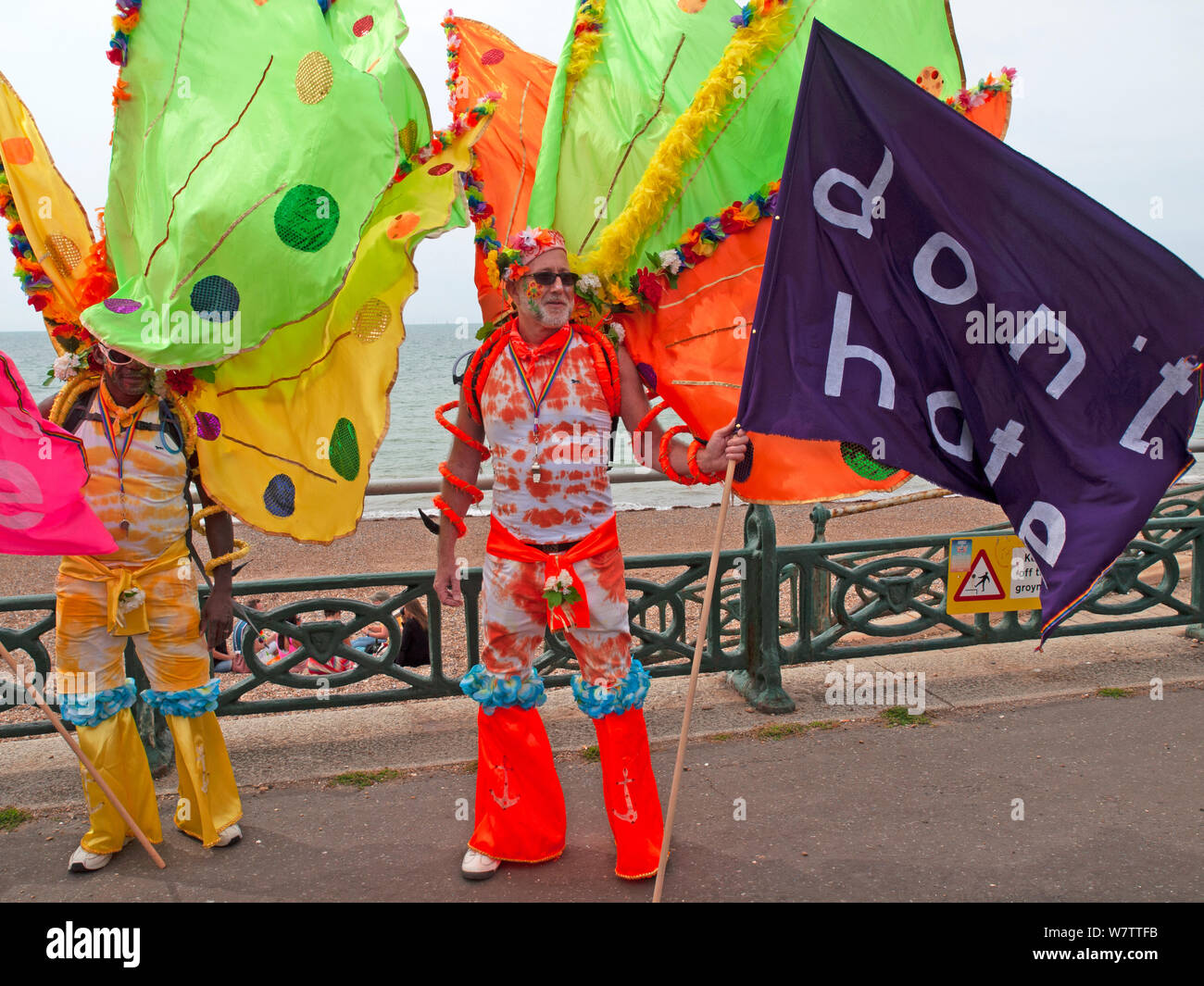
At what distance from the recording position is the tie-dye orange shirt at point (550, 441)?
3.48 meters

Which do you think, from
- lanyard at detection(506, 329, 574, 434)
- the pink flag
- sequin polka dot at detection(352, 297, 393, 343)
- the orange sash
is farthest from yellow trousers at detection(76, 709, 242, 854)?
lanyard at detection(506, 329, 574, 434)

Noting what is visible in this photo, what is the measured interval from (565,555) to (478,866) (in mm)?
1135

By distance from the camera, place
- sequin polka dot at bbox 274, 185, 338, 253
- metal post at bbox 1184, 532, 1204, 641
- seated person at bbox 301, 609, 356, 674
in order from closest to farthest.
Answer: sequin polka dot at bbox 274, 185, 338, 253
seated person at bbox 301, 609, 356, 674
metal post at bbox 1184, 532, 1204, 641

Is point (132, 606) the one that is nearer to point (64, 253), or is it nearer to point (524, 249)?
point (64, 253)

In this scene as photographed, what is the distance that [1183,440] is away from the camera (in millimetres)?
3045

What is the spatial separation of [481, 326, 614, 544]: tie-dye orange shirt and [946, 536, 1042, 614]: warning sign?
261cm

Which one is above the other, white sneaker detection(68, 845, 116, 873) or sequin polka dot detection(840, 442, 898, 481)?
sequin polka dot detection(840, 442, 898, 481)

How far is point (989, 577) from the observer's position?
5.38 meters

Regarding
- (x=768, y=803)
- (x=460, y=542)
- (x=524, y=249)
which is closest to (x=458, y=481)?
(x=524, y=249)

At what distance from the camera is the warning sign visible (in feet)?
17.5

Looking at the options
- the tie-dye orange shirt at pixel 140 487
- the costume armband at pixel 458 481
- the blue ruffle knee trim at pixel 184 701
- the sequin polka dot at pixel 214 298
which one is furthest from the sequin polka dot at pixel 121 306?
the blue ruffle knee trim at pixel 184 701

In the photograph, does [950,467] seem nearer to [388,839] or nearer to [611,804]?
[611,804]

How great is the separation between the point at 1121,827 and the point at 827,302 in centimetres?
235

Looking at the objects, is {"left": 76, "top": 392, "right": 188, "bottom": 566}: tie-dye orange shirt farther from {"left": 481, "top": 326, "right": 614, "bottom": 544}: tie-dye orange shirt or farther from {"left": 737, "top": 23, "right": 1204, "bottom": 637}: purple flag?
{"left": 737, "top": 23, "right": 1204, "bottom": 637}: purple flag
